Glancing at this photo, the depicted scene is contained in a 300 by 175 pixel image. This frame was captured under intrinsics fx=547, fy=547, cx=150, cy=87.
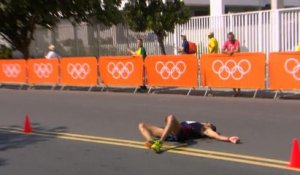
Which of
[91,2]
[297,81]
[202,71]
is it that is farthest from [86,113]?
[91,2]

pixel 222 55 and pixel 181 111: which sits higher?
pixel 222 55

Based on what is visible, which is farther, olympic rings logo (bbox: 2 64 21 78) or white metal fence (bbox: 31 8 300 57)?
olympic rings logo (bbox: 2 64 21 78)

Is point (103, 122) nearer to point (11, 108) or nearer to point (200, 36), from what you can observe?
point (11, 108)

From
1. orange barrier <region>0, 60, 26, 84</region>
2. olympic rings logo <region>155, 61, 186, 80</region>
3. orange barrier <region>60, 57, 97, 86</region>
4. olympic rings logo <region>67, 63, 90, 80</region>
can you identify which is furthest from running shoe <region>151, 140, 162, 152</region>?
orange barrier <region>0, 60, 26, 84</region>

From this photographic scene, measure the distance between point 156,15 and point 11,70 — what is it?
6498 mm

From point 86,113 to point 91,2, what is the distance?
1526 cm

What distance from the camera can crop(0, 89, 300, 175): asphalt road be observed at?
7.34 metres

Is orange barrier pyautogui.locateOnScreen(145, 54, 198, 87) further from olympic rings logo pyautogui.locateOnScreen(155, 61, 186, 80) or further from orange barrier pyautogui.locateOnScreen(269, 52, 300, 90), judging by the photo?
orange barrier pyautogui.locateOnScreen(269, 52, 300, 90)

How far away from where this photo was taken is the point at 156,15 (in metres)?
23.5

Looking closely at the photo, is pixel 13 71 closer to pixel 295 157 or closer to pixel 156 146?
pixel 156 146

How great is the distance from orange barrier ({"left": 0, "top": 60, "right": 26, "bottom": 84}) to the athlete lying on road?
45.2 ft

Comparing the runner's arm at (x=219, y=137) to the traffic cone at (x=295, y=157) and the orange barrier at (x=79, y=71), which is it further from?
the orange barrier at (x=79, y=71)

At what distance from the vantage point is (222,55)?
49.3ft

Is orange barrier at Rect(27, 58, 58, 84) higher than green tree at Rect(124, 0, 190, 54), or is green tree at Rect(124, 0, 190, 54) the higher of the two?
green tree at Rect(124, 0, 190, 54)
